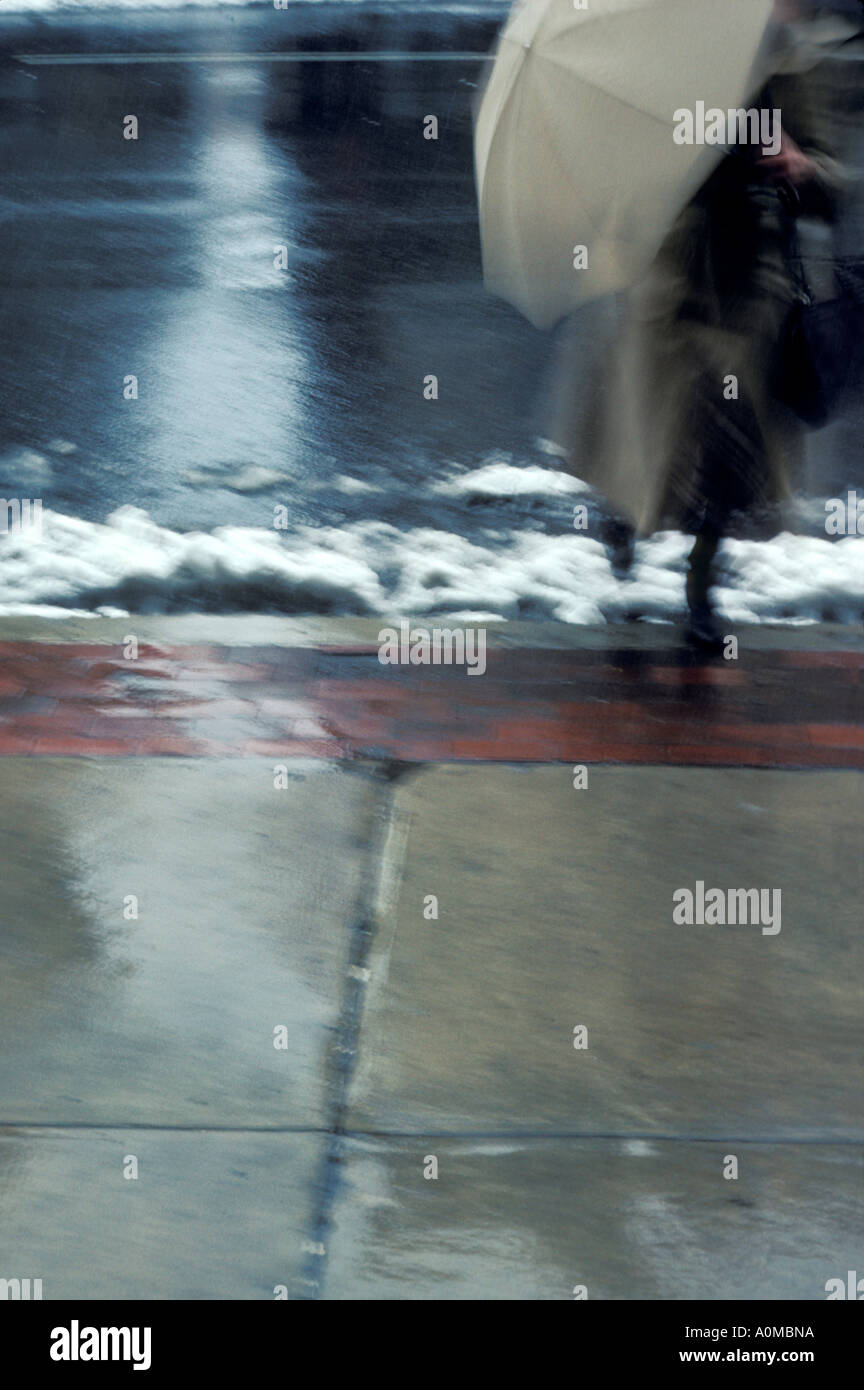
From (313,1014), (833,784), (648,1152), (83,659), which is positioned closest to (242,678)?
(83,659)

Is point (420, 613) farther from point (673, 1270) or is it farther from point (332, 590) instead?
point (673, 1270)

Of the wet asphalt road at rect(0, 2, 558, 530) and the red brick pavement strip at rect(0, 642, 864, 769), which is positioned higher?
the wet asphalt road at rect(0, 2, 558, 530)

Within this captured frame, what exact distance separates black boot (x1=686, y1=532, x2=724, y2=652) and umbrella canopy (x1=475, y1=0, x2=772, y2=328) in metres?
1.12

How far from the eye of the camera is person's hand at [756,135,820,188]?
4.91 m

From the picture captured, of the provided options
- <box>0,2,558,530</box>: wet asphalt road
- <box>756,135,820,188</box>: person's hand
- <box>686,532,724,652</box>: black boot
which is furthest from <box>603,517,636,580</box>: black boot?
<box>756,135,820,188</box>: person's hand

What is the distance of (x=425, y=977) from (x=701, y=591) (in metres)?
2.40

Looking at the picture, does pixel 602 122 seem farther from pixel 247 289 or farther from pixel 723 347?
pixel 247 289

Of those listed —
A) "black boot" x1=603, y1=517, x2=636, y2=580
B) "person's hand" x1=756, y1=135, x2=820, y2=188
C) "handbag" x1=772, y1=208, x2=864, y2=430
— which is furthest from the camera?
"black boot" x1=603, y1=517, x2=636, y2=580

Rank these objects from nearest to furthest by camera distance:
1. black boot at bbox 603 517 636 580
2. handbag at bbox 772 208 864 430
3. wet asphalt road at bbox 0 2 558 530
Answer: handbag at bbox 772 208 864 430 → black boot at bbox 603 517 636 580 → wet asphalt road at bbox 0 2 558 530

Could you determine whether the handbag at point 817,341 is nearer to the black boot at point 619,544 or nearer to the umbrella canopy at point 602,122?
the umbrella canopy at point 602,122

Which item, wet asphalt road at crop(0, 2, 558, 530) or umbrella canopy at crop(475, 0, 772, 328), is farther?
wet asphalt road at crop(0, 2, 558, 530)

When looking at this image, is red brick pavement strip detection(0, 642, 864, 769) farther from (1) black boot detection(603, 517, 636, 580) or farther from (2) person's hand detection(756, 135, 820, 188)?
(2) person's hand detection(756, 135, 820, 188)

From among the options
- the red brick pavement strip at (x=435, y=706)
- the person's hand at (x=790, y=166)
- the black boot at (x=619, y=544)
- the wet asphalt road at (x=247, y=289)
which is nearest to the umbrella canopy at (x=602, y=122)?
the person's hand at (x=790, y=166)

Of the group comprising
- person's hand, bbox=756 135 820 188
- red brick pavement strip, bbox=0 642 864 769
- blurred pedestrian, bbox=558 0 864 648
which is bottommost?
red brick pavement strip, bbox=0 642 864 769
